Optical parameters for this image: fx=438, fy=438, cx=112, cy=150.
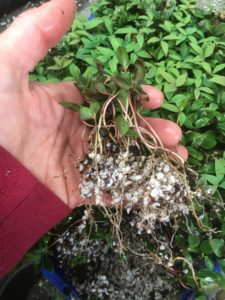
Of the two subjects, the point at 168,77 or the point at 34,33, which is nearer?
the point at 34,33

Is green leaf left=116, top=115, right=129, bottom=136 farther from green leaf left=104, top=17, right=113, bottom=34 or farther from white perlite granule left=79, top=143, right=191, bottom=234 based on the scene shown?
green leaf left=104, top=17, right=113, bottom=34

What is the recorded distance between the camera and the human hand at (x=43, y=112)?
1088 mm

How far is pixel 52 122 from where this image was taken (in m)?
1.22

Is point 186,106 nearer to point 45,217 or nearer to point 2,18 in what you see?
point 45,217

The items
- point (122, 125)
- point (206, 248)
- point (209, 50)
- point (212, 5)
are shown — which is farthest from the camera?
point (212, 5)

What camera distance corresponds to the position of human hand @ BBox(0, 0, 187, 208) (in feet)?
3.57

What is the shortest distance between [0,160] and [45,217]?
0.23 meters

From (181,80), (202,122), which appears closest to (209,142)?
(202,122)

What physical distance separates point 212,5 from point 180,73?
1.60 feet

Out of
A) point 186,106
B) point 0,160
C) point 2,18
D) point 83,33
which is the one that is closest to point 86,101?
point 0,160

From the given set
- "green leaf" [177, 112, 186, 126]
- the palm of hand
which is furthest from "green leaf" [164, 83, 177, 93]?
the palm of hand

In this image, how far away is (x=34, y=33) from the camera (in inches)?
42.8

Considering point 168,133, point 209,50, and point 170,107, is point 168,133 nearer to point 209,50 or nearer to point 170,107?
point 170,107

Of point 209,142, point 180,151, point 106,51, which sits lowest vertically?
point 209,142
